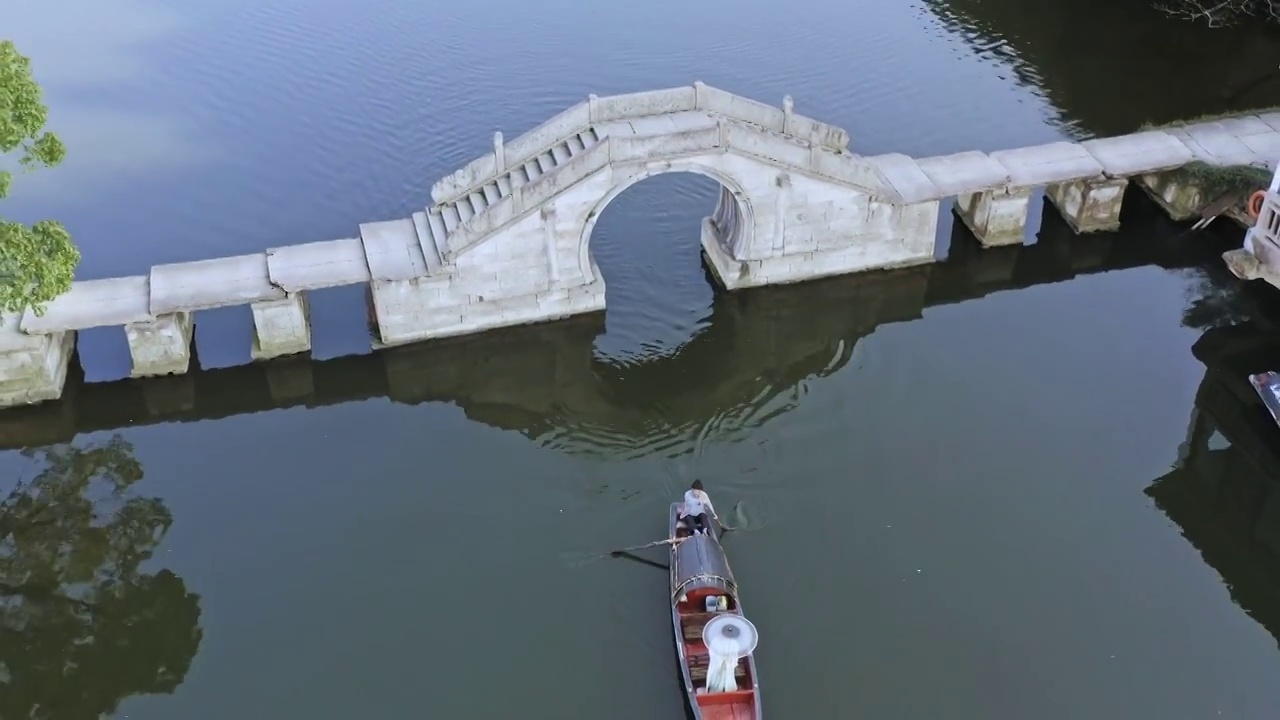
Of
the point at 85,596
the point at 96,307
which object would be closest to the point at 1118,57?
the point at 96,307

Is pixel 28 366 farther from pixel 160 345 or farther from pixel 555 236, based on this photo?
pixel 555 236

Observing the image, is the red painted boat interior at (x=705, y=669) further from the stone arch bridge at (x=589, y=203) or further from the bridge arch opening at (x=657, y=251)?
the stone arch bridge at (x=589, y=203)

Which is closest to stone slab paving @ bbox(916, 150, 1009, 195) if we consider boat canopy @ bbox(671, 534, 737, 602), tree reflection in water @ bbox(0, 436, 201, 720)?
boat canopy @ bbox(671, 534, 737, 602)

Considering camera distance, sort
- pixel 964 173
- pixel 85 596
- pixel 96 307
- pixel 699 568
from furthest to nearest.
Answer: pixel 964 173 < pixel 96 307 < pixel 85 596 < pixel 699 568

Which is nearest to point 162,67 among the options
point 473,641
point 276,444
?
point 276,444

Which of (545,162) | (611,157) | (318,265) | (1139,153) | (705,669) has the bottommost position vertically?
(705,669)

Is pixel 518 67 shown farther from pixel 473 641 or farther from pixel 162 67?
pixel 473 641
